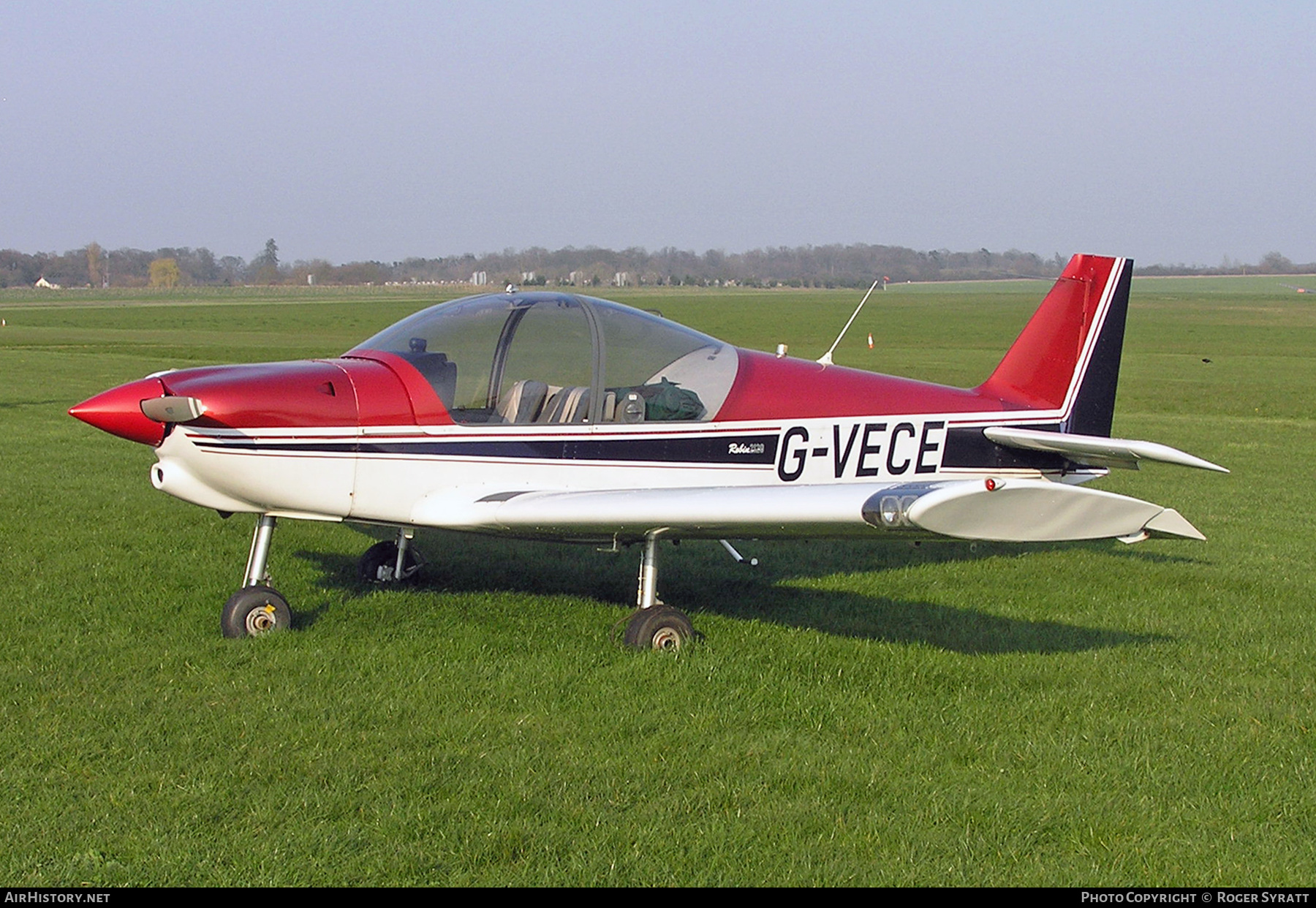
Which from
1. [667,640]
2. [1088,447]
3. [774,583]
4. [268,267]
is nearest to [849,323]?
[774,583]

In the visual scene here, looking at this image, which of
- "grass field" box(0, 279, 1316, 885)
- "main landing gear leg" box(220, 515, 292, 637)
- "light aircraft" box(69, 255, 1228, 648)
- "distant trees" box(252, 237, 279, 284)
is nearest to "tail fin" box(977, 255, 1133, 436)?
"light aircraft" box(69, 255, 1228, 648)

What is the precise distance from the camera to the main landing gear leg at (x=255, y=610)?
628cm

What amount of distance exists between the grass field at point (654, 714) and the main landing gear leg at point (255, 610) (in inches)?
7.5

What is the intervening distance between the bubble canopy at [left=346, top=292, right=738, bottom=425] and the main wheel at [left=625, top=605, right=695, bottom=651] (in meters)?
1.09

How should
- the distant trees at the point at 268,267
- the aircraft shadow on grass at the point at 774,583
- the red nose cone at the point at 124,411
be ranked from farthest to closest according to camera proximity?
the distant trees at the point at 268,267, the aircraft shadow on grass at the point at 774,583, the red nose cone at the point at 124,411

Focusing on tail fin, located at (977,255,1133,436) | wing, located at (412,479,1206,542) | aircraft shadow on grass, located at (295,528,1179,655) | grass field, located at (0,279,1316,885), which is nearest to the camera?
grass field, located at (0,279,1316,885)

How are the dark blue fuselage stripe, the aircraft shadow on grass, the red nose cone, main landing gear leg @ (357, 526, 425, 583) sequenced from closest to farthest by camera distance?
the red nose cone → the dark blue fuselage stripe → the aircraft shadow on grass → main landing gear leg @ (357, 526, 425, 583)

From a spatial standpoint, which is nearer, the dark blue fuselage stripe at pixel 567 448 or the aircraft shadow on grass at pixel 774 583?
the dark blue fuselage stripe at pixel 567 448

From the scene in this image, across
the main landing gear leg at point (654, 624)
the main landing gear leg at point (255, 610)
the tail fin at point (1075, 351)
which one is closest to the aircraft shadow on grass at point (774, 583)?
the main landing gear leg at point (255, 610)

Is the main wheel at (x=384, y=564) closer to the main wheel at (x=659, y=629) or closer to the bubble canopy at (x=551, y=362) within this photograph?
the bubble canopy at (x=551, y=362)

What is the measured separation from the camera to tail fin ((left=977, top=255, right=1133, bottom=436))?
8.46 m

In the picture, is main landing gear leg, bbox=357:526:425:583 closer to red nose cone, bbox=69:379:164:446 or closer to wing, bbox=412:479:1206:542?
wing, bbox=412:479:1206:542
